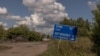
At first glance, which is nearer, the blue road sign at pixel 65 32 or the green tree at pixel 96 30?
the blue road sign at pixel 65 32

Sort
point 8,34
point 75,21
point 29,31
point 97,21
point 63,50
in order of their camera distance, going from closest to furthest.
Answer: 1. point 63,50
2. point 97,21
3. point 75,21
4. point 8,34
5. point 29,31

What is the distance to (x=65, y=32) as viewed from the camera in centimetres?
2167

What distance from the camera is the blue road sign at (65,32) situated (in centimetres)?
2159

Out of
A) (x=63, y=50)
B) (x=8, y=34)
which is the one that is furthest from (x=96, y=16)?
(x=8, y=34)

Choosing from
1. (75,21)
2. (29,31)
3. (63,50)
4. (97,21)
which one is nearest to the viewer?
(63,50)

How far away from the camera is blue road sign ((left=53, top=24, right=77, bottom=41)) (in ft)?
70.8

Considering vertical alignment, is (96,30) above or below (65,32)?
below

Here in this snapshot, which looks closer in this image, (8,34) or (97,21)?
(97,21)

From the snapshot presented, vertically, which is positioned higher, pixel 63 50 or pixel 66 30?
pixel 66 30

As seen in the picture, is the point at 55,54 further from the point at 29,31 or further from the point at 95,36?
the point at 29,31

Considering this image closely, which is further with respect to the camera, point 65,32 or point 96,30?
point 96,30

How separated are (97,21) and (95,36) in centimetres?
223

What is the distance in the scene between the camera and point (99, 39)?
36.1 m

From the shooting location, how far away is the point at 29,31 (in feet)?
395
